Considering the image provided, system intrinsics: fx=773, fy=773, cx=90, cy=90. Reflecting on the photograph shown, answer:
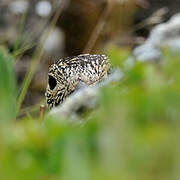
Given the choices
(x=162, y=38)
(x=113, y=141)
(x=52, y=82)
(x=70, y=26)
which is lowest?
(x=52, y=82)

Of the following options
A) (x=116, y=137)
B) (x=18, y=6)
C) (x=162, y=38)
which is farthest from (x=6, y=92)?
(x=18, y=6)

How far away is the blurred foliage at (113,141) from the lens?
1.52m

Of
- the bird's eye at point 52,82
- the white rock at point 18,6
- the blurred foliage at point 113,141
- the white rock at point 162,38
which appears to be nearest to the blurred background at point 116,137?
the blurred foliage at point 113,141

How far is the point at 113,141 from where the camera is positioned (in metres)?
1.53

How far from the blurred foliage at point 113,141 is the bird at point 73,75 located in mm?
3616

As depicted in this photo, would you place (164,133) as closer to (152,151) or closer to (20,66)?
(152,151)

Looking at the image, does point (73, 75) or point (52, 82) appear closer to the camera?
point (73, 75)

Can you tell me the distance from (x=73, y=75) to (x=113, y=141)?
3.94 m

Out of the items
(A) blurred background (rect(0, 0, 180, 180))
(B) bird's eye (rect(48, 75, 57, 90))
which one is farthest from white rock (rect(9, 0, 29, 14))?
(A) blurred background (rect(0, 0, 180, 180))

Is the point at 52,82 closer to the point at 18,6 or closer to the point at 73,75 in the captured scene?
the point at 73,75

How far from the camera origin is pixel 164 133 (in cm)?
157

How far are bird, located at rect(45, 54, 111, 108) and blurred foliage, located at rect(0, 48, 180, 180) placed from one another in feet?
11.9

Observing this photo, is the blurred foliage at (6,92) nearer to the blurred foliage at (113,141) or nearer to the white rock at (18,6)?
the blurred foliage at (113,141)

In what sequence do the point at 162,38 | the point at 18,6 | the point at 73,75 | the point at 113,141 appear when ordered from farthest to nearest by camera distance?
the point at 18,6, the point at 73,75, the point at 162,38, the point at 113,141
